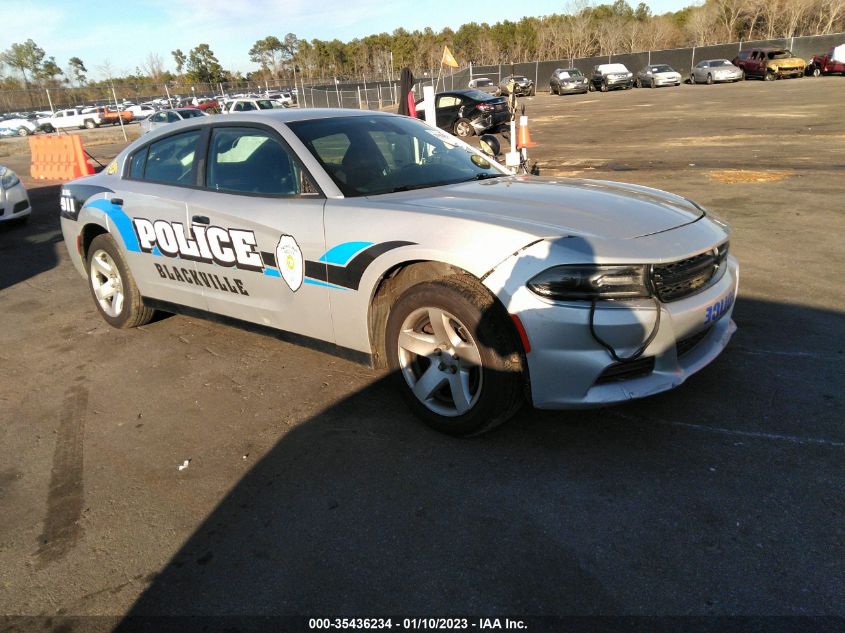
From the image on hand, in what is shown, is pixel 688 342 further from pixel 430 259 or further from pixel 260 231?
pixel 260 231

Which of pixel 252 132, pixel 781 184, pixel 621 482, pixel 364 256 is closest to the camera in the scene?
pixel 621 482

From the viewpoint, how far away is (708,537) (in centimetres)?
251

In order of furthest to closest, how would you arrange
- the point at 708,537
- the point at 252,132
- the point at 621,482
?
the point at 252,132
the point at 621,482
the point at 708,537

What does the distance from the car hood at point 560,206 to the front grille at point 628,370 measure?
58 centimetres

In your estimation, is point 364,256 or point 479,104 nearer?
point 364,256

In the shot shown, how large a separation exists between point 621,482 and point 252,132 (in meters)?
3.02

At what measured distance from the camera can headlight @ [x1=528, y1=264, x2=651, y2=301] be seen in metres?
2.85

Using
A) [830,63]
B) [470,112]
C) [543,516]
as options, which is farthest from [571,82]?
[543,516]

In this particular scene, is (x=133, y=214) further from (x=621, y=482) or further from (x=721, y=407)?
(x=721, y=407)

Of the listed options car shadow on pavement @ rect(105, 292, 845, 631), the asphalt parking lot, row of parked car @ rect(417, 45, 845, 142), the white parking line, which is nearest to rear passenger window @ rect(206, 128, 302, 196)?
the asphalt parking lot

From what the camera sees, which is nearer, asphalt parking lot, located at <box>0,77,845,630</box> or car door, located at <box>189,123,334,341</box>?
asphalt parking lot, located at <box>0,77,845,630</box>

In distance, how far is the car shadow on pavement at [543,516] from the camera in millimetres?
2297

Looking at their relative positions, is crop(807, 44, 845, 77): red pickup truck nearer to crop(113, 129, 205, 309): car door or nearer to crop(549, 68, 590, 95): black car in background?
crop(549, 68, 590, 95): black car in background

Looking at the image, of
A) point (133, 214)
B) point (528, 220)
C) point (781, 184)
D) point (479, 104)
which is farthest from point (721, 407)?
point (479, 104)
